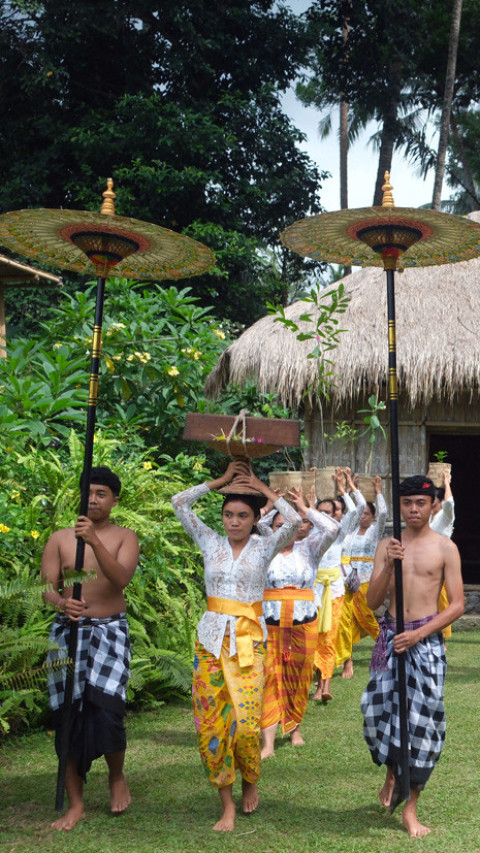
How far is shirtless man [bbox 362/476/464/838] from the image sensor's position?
4406 millimetres

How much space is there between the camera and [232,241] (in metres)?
15.1

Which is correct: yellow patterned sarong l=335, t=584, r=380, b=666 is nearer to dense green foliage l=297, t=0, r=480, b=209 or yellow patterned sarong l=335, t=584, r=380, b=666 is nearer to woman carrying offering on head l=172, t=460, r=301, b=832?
woman carrying offering on head l=172, t=460, r=301, b=832

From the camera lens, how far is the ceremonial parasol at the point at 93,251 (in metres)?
4.40

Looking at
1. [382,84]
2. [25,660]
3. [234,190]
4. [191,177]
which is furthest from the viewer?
[382,84]

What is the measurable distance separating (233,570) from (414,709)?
110 cm

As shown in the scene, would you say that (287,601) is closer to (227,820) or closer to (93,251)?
(227,820)

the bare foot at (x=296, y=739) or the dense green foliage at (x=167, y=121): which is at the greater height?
the dense green foliage at (x=167, y=121)

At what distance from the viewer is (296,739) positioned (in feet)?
19.6

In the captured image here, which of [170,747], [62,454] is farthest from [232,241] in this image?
[170,747]

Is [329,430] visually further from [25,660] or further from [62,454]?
[25,660]

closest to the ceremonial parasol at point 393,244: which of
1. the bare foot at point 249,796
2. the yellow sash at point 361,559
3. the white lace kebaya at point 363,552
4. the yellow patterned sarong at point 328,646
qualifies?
the bare foot at point 249,796

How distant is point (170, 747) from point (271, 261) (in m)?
15.1

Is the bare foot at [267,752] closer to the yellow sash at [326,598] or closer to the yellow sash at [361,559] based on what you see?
the yellow sash at [326,598]

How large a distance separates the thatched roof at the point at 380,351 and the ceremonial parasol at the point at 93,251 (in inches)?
224
